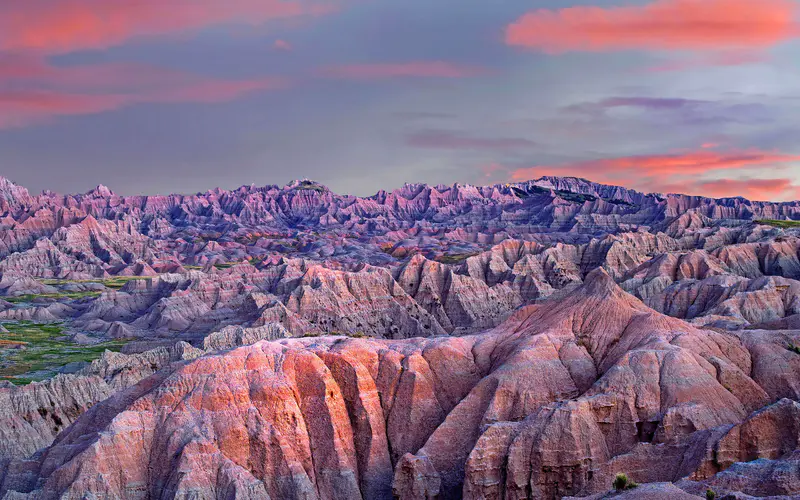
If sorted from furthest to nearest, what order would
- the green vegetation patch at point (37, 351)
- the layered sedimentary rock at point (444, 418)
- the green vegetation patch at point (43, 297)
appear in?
the green vegetation patch at point (43, 297)
the green vegetation patch at point (37, 351)
the layered sedimentary rock at point (444, 418)

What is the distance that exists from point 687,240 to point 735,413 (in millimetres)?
158157

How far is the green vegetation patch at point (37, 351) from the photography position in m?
112

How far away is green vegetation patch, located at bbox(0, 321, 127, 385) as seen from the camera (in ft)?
366

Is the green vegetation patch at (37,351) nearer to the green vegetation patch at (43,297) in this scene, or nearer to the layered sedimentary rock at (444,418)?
the green vegetation patch at (43,297)

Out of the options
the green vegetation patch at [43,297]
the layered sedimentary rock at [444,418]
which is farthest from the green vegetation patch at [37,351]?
the layered sedimentary rock at [444,418]

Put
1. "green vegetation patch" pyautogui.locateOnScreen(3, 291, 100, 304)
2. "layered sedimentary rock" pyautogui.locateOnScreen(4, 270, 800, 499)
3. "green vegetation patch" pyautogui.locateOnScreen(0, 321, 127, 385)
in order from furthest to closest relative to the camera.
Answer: "green vegetation patch" pyautogui.locateOnScreen(3, 291, 100, 304)
"green vegetation patch" pyautogui.locateOnScreen(0, 321, 127, 385)
"layered sedimentary rock" pyautogui.locateOnScreen(4, 270, 800, 499)

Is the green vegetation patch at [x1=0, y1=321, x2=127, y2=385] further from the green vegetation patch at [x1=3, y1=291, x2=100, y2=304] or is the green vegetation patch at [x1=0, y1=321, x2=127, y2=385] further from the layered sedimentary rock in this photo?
the layered sedimentary rock

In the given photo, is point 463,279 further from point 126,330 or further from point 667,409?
point 667,409

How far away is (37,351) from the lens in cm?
12925

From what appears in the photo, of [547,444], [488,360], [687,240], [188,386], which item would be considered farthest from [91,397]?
[687,240]

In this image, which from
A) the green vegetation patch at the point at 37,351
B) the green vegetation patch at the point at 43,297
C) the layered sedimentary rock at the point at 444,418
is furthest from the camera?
the green vegetation patch at the point at 43,297

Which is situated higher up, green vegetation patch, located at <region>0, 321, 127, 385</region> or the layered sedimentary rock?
green vegetation patch, located at <region>0, 321, 127, 385</region>

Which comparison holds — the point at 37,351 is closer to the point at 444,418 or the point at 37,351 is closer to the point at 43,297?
the point at 43,297

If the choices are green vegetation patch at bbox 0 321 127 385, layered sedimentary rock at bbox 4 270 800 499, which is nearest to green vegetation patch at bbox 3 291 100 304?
green vegetation patch at bbox 0 321 127 385
